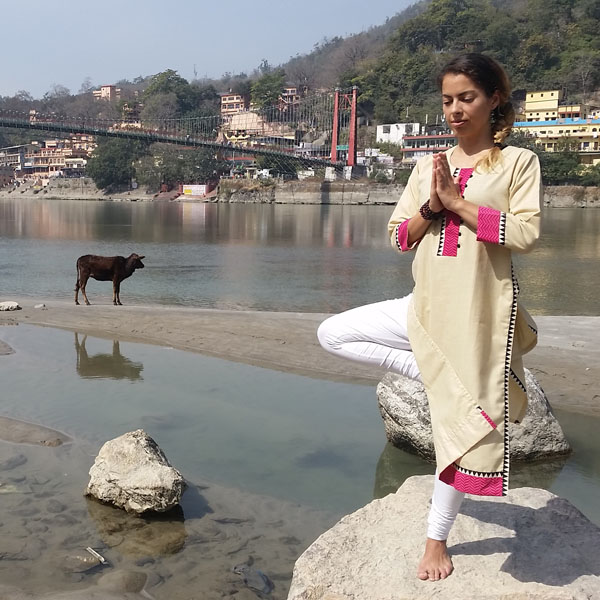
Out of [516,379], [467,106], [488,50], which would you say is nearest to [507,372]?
[516,379]

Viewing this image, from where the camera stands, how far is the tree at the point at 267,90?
94.2 meters

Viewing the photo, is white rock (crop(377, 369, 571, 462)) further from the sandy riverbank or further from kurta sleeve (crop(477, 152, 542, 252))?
kurta sleeve (crop(477, 152, 542, 252))

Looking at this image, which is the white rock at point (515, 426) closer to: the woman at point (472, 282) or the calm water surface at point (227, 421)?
the calm water surface at point (227, 421)

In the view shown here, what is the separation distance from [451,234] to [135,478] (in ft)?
6.08

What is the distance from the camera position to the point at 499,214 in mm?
1870

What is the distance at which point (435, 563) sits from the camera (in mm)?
2088

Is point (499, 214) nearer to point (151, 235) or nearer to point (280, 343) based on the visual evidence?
point (280, 343)

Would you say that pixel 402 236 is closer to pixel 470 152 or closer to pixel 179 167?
pixel 470 152

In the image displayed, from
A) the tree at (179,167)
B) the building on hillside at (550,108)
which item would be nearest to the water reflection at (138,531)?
the building on hillside at (550,108)

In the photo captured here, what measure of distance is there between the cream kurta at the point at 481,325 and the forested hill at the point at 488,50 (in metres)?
69.0

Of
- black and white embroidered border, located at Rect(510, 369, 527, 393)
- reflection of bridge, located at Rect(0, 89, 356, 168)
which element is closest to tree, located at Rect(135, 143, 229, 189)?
reflection of bridge, located at Rect(0, 89, 356, 168)

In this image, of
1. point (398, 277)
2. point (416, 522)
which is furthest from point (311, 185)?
point (416, 522)

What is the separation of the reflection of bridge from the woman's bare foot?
57728mm

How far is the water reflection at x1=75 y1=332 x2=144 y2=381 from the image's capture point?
5477 millimetres
